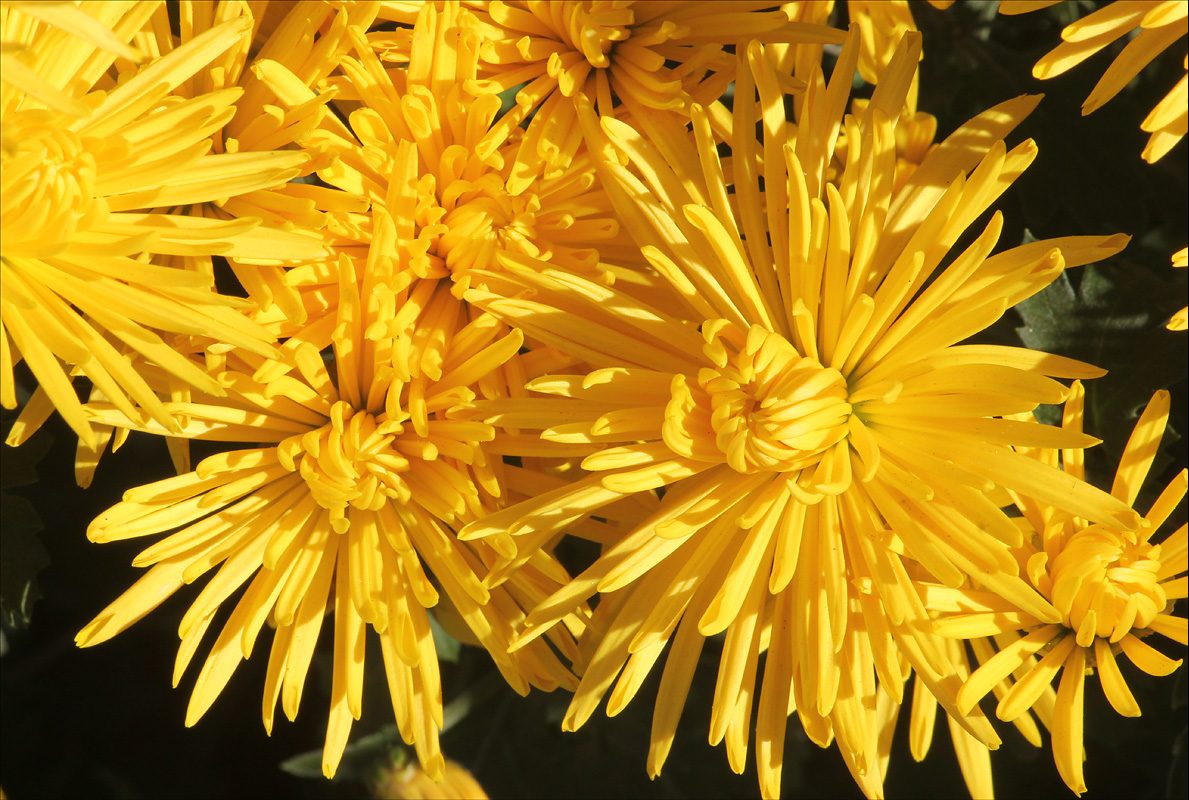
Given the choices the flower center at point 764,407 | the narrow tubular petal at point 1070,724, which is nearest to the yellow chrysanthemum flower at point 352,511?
the flower center at point 764,407

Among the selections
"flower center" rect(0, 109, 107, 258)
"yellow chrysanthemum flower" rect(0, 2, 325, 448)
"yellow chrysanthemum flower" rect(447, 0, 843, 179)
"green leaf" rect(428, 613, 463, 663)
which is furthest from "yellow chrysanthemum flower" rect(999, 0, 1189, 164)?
"green leaf" rect(428, 613, 463, 663)

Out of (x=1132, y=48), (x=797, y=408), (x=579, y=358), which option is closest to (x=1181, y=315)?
(x=1132, y=48)

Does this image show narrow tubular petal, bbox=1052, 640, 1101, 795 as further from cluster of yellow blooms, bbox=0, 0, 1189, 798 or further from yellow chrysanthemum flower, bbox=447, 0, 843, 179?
yellow chrysanthemum flower, bbox=447, 0, 843, 179

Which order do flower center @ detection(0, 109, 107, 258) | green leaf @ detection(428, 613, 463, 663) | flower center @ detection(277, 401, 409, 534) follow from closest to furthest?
flower center @ detection(0, 109, 107, 258) < flower center @ detection(277, 401, 409, 534) < green leaf @ detection(428, 613, 463, 663)

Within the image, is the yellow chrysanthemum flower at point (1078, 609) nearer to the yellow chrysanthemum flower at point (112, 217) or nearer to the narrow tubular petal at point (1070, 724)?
the narrow tubular petal at point (1070, 724)

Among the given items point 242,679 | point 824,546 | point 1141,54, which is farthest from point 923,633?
point 242,679

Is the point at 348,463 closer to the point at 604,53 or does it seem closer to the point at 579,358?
the point at 579,358
